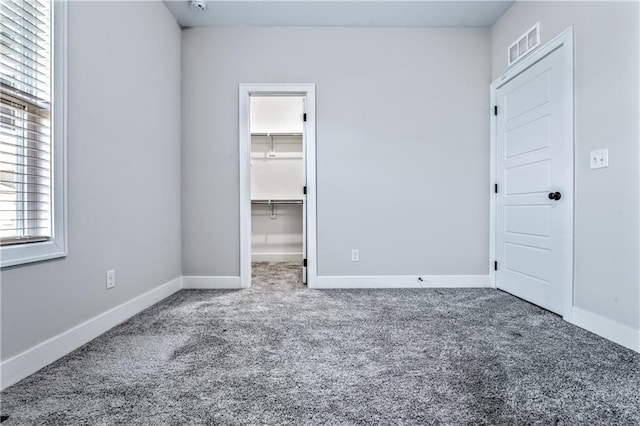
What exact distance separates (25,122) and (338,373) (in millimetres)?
1971

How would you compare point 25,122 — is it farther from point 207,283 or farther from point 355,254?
point 355,254

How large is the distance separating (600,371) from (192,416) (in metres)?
1.87

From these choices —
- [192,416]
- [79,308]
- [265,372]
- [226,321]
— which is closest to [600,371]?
[265,372]

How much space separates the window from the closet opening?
3076 millimetres

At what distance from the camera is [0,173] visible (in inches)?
56.8

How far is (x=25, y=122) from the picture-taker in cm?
156

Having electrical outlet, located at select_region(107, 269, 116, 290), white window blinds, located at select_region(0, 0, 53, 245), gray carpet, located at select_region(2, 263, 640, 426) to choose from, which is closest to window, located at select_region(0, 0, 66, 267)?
white window blinds, located at select_region(0, 0, 53, 245)

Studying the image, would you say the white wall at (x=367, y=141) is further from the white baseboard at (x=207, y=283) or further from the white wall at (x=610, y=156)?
the white wall at (x=610, y=156)

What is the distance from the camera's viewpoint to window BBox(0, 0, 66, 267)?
4.78ft

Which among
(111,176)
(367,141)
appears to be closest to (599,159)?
(367,141)

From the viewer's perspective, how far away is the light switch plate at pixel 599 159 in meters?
1.93

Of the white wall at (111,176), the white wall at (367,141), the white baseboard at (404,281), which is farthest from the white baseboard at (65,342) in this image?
the white baseboard at (404,281)

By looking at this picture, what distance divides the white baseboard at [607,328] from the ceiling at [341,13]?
269 centimetres

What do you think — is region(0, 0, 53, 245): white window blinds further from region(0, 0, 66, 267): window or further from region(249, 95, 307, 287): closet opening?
region(249, 95, 307, 287): closet opening
